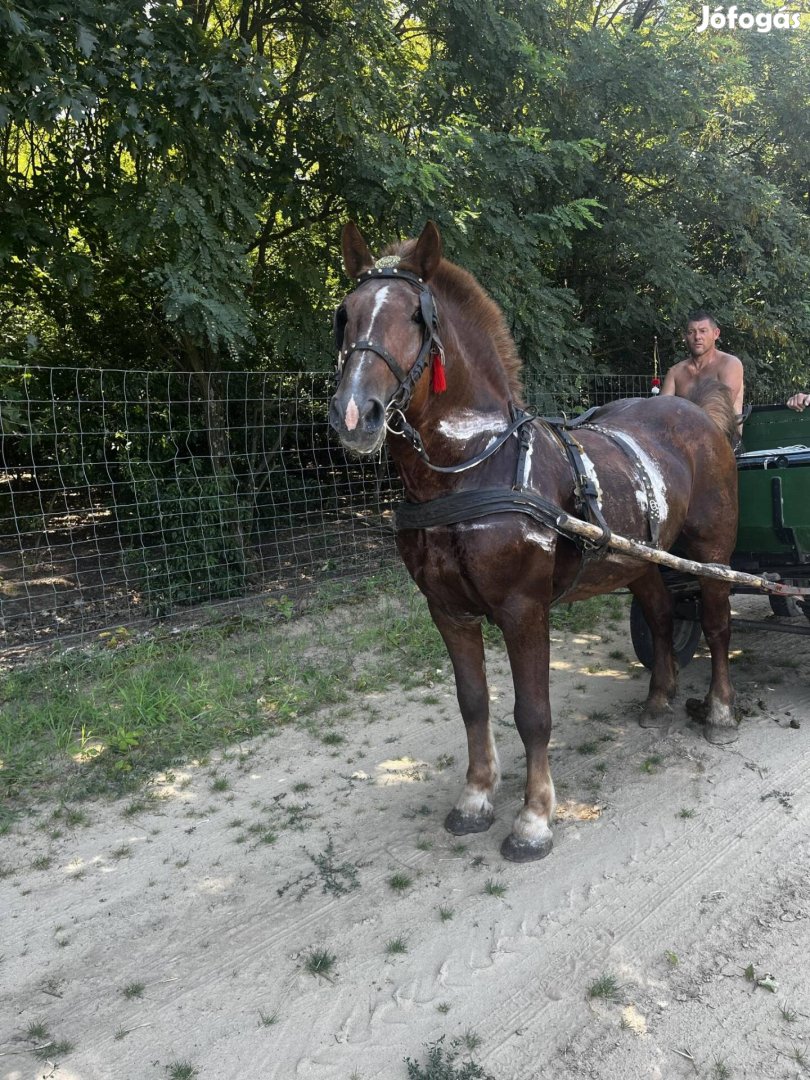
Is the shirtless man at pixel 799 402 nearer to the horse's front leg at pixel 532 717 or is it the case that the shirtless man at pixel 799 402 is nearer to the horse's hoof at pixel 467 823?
the horse's front leg at pixel 532 717

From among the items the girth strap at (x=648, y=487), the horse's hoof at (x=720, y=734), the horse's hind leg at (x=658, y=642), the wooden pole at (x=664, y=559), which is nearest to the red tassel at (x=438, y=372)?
the wooden pole at (x=664, y=559)

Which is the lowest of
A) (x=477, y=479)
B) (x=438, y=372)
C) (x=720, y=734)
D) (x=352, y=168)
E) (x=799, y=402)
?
(x=720, y=734)

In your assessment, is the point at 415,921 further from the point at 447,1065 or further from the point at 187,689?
the point at 187,689

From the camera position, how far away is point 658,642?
14.0 feet

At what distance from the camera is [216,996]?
7.59 ft

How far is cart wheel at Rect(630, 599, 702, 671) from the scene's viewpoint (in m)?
4.56

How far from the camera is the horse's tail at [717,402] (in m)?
4.20

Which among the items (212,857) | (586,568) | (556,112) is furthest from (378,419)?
(556,112)

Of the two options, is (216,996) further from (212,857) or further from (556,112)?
(556,112)

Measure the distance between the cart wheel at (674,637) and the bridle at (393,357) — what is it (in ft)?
7.77

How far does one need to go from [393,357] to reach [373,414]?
251 millimetres

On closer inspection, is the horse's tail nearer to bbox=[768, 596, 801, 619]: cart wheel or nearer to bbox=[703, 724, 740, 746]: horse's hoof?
bbox=[768, 596, 801, 619]: cart wheel

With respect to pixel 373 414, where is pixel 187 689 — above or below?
below

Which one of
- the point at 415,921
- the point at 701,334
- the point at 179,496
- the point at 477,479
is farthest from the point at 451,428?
the point at 179,496
